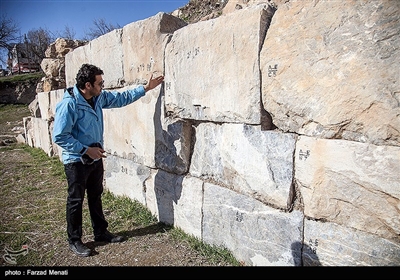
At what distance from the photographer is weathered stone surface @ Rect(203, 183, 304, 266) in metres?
2.06

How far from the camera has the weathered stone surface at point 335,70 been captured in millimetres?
1569

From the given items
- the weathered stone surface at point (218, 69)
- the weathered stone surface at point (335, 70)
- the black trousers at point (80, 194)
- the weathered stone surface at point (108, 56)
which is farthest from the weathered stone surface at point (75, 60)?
the weathered stone surface at point (335, 70)

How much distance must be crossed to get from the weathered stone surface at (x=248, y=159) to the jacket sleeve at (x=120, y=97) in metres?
0.77

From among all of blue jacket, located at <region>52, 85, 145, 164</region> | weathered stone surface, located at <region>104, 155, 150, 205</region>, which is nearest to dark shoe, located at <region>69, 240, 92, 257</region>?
blue jacket, located at <region>52, 85, 145, 164</region>

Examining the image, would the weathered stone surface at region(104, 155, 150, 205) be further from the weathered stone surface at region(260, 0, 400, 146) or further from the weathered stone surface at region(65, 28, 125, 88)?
the weathered stone surface at region(260, 0, 400, 146)

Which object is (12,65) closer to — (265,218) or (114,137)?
(114,137)

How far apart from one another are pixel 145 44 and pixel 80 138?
4.19ft

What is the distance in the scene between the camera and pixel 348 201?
1.78 meters

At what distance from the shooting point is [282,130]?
208 centimetres

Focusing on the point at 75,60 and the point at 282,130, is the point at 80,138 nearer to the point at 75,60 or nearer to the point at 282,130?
the point at 282,130

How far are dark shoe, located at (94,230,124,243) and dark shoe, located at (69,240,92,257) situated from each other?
0.70ft

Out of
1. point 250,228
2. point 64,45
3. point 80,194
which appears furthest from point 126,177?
point 64,45

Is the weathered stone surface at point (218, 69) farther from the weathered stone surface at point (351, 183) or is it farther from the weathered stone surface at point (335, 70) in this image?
the weathered stone surface at point (351, 183)

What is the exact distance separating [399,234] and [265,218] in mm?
859
